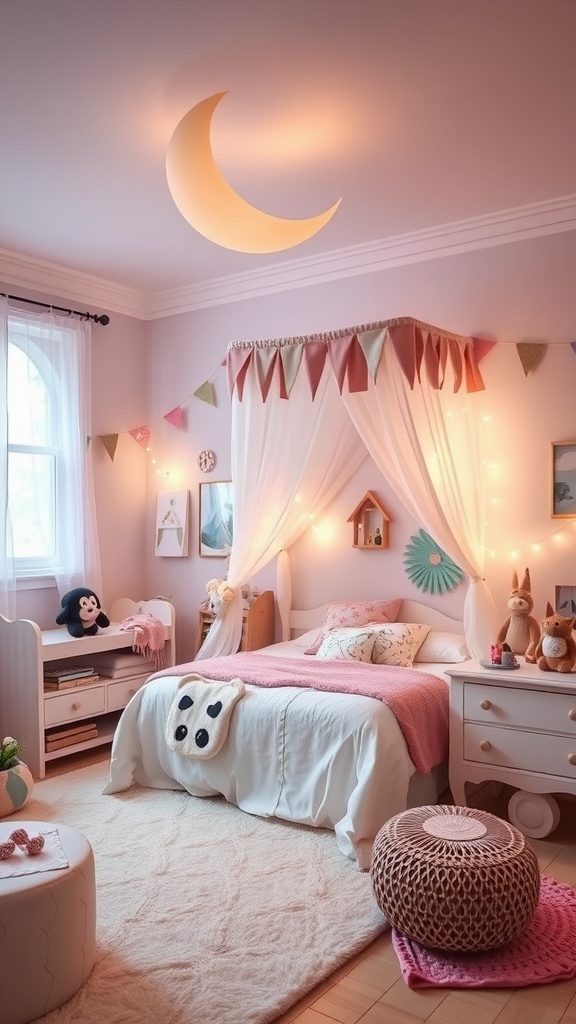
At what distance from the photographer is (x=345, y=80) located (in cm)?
304

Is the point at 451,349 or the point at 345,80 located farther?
the point at 451,349

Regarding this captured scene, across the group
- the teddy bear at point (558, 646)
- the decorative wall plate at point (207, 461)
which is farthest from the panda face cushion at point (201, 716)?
the decorative wall plate at point (207, 461)

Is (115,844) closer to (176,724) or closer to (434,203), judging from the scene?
(176,724)

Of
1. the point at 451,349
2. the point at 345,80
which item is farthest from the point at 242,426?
the point at 345,80

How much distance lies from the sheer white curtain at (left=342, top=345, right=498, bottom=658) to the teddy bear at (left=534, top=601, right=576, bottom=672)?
0.55 meters

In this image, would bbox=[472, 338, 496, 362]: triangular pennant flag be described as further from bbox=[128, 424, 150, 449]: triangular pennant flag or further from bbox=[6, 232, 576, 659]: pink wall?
bbox=[128, 424, 150, 449]: triangular pennant flag

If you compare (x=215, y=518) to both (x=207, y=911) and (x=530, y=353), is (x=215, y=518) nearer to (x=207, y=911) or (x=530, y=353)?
(x=530, y=353)

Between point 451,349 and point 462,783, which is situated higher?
point 451,349

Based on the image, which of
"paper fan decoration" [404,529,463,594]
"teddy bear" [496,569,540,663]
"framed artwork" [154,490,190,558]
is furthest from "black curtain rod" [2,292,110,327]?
"teddy bear" [496,569,540,663]

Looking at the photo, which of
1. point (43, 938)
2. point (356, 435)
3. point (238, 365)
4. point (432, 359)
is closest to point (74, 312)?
point (238, 365)

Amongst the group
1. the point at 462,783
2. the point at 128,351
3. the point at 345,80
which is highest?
the point at 345,80

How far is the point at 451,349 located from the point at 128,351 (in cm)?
262

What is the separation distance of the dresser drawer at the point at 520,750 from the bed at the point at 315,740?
17 cm

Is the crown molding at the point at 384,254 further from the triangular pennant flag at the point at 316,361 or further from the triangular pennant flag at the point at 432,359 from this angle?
the triangular pennant flag at the point at 316,361
